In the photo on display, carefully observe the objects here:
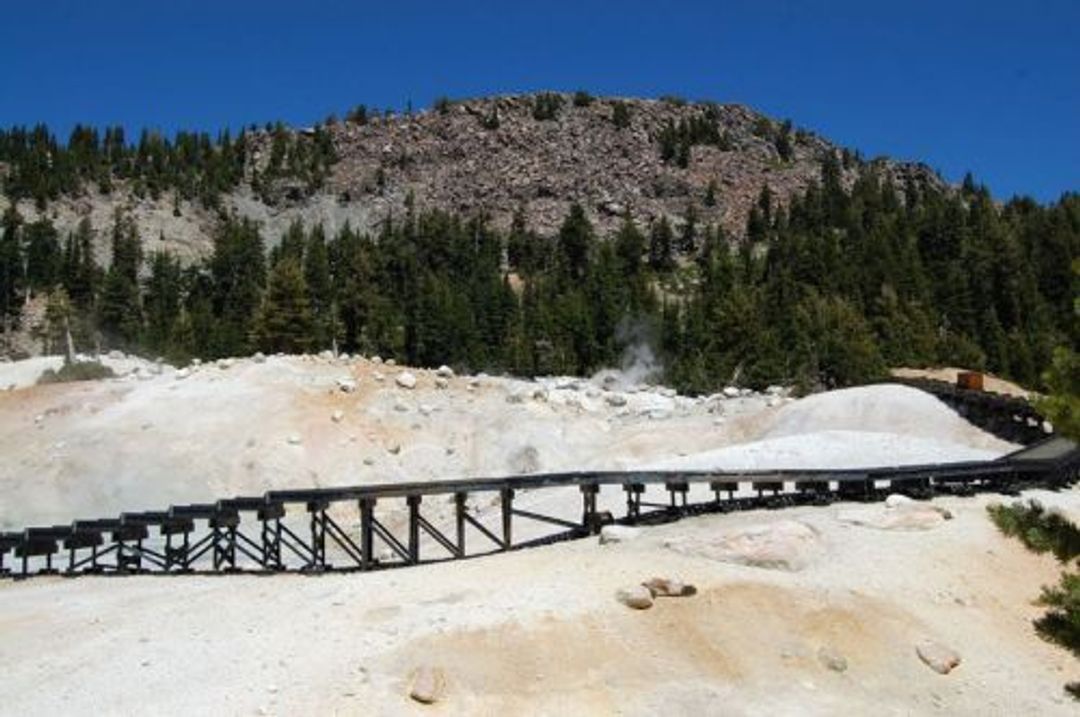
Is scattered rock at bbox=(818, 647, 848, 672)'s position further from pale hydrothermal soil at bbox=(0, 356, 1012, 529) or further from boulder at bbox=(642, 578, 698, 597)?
pale hydrothermal soil at bbox=(0, 356, 1012, 529)

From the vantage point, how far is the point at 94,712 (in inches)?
551

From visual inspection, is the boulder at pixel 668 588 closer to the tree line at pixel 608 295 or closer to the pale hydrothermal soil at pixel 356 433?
the pale hydrothermal soil at pixel 356 433

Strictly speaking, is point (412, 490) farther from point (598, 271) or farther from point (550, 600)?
point (598, 271)

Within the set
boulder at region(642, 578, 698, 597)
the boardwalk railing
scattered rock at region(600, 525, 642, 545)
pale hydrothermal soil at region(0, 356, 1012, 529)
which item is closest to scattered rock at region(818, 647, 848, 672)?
boulder at region(642, 578, 698, 597)

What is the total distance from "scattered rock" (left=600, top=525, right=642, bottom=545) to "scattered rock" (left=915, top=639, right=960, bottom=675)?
6386mm

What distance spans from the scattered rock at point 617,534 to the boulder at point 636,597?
4.45 metres

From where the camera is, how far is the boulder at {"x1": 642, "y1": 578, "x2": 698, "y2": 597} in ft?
56.4

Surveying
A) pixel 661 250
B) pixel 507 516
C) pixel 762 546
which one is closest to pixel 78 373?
pixel 507 516

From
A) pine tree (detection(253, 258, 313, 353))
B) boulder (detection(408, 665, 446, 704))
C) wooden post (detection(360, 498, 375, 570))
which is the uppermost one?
pine tree (detection(253, 258, 313, 353))

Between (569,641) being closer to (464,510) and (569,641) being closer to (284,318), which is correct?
(464,510)

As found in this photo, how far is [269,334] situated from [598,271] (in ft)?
163

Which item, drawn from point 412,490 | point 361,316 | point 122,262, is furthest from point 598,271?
point 412,490

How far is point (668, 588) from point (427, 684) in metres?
4.58

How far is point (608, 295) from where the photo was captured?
113 m
